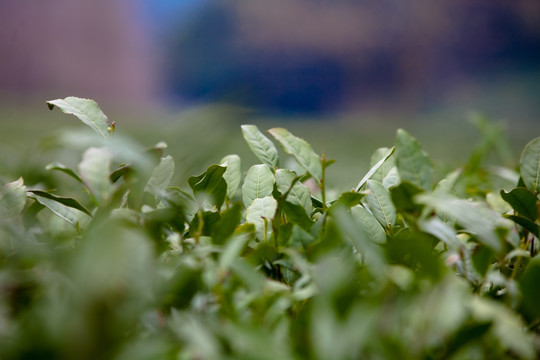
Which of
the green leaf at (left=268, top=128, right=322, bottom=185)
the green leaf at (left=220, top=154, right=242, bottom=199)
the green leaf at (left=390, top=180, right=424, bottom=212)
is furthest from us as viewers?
the green leaf at (left=220, top=154, right=242, bottom=199)

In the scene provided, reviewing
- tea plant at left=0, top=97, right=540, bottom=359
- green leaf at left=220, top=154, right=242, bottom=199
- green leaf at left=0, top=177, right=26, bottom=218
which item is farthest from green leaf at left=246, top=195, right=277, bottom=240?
green leaf at left=0, top=177, right=26, bottom=218

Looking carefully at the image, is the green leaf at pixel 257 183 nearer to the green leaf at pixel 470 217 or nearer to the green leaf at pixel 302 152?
the green leaf at pixel 302 152

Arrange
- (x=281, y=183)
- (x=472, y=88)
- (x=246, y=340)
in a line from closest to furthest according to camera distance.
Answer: (x=246, y=340) → (x=281, y=183) → (x=472, y=88)

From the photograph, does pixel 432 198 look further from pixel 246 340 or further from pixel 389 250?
pixel 246 340

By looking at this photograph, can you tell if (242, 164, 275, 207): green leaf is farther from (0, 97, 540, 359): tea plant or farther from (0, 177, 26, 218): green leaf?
(0, 177, 26, 218): green leaf

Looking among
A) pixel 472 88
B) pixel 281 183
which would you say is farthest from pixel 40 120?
pixel 472 88

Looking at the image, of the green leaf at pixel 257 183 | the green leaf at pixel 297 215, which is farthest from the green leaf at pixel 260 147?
the green leaf at pixel 297 215
